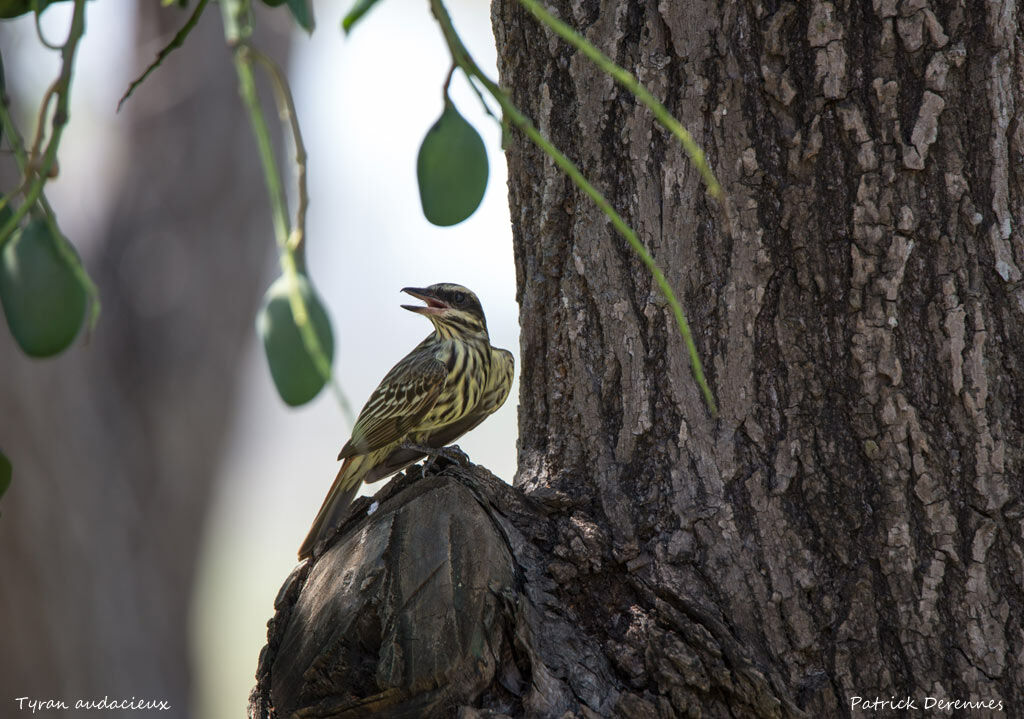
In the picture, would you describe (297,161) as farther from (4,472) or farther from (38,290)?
(4,472)

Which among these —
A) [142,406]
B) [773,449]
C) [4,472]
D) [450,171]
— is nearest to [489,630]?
[773,449]

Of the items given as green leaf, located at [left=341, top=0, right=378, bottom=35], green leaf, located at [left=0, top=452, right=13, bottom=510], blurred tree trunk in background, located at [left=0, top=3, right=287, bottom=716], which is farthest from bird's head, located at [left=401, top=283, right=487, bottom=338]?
green leaf, located at [left=341, top=0, right=378, bottom=35]

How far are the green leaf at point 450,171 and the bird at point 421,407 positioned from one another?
2.42 meters

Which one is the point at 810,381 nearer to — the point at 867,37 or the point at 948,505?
the point at 948,505

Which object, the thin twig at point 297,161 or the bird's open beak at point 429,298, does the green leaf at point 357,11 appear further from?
the bird's open beak at point 429,298

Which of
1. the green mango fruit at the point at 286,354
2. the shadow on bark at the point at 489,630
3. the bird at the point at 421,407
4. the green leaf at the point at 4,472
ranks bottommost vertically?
the shadow on bark at the point at 489,630

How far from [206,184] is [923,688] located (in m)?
5.39

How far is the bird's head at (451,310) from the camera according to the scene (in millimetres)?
3953

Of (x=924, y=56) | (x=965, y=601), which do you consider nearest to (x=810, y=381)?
(x=965, y=601)

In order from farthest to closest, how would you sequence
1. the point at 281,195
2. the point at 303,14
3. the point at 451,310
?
the point at 451,310
the point at 303,14
the point at 281,195

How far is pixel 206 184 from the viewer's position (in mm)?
6117

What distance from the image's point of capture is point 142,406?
593 cm

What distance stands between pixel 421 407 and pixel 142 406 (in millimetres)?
3122

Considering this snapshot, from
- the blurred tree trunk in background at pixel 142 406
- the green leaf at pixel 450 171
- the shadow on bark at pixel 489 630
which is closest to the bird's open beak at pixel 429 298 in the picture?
the shadow on bark at pixel 489 630
